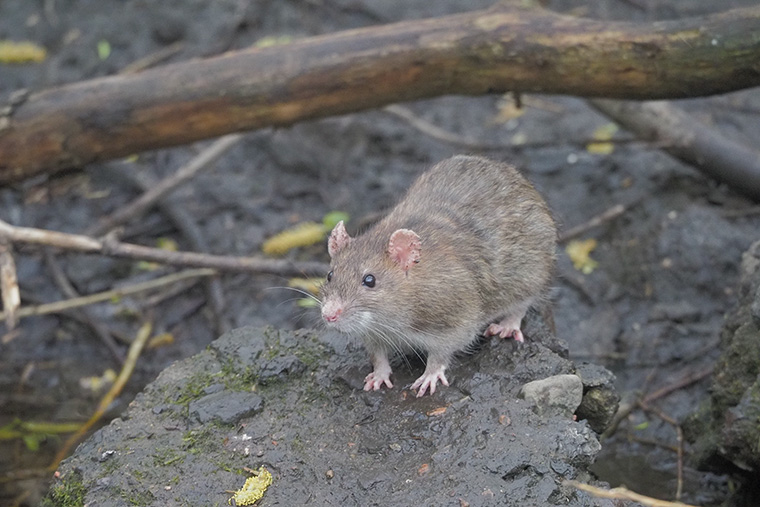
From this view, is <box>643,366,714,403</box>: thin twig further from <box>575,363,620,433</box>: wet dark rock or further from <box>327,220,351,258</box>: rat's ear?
<box>327,220,351,258</box>: rat's ear

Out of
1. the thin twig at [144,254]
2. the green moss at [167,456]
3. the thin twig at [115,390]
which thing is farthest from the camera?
the thin twig at [115,390]

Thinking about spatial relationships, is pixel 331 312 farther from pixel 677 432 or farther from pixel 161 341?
pixel 161 341

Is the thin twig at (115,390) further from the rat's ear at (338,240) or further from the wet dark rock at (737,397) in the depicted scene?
the wet dark rock at (737,397)

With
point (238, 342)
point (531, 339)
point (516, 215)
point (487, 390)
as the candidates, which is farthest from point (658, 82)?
point (238, 342)

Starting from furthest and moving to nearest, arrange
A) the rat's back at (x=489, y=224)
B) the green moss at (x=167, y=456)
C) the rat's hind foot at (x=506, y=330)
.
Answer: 1. the rat's back at (x=489, y=224)
2. the rat's hind foot at (x=506, y=330)
3. the green moss at (x=167, y=456)

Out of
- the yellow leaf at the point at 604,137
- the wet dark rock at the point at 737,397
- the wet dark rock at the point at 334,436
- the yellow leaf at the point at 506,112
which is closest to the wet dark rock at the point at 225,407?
the wet dark rock at the point at 334,436
